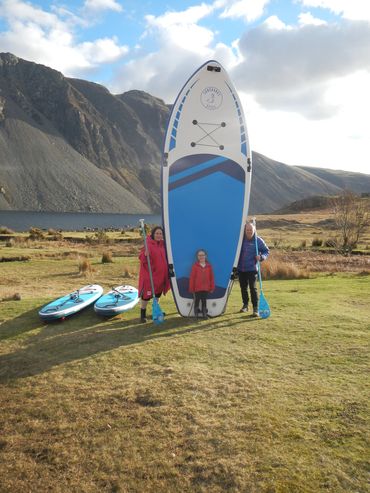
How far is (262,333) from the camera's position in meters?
7.25

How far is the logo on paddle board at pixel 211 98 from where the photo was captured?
9219 millimetres

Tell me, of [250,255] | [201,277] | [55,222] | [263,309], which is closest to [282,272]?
[250,255]

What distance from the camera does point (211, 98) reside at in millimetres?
9281

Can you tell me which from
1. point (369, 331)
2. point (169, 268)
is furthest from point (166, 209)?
point (369, 331)

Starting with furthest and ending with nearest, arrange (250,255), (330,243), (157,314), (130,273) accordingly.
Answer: (330,243) < (130,273) < (250,255) < (157,314)

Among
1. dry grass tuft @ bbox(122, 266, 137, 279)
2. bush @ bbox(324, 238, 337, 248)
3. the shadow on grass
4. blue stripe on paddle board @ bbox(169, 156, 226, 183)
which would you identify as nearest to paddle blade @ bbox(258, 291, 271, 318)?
the shadow on grass

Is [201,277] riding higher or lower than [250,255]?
lower

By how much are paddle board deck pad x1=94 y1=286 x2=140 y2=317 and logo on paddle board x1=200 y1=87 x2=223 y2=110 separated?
15.3ft

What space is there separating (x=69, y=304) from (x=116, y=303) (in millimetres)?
1040

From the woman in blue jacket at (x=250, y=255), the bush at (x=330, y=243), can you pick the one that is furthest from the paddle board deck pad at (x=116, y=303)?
the bush at (x=330, y=243)

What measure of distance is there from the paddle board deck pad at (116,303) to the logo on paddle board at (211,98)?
15.3 ft

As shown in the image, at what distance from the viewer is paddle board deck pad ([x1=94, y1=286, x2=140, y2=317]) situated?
8781 millimetres

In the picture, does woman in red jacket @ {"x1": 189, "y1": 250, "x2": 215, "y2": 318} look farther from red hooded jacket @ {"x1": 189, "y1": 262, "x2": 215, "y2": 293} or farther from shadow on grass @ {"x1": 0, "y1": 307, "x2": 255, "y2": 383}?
shadow on grass @ {"x1": 0, "y1": 307, "x2": 255, "y2": 383}

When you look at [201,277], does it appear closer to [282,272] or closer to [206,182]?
[206,182]
